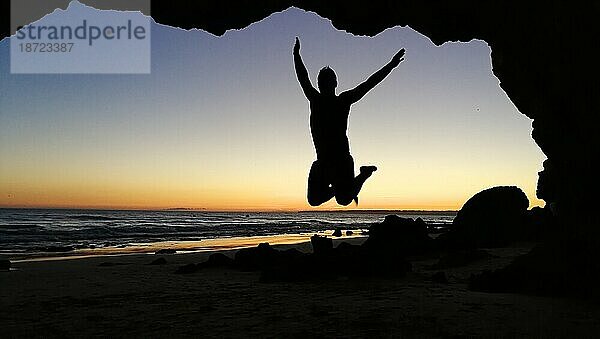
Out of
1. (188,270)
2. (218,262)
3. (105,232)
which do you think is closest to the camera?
(188,270)

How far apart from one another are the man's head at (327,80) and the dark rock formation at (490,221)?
13.8m

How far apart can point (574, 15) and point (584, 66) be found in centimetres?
88

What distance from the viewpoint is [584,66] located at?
287 inches

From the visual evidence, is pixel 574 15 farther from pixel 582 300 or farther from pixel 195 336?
pixel 195 336

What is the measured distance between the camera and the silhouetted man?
21.7 ft

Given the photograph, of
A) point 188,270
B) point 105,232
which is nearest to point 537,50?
point 188,270

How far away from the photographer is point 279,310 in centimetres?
722

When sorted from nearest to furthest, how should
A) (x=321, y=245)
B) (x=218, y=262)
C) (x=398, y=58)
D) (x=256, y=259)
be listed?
(x=398, y=58)
(x=321, y=245)
(x=256, y=259)
(x=218, y=262)

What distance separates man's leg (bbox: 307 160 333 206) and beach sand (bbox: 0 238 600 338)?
1.67 meters

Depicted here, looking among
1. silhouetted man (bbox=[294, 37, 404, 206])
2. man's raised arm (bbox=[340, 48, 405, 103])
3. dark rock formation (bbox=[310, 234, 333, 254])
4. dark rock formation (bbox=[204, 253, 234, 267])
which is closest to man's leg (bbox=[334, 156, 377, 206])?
silhouetted man (bbox=[294, 37, 404, 206])

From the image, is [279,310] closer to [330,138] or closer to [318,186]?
[318,186]

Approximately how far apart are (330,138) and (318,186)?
708 mm

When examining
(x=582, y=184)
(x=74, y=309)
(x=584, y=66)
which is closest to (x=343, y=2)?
(x=584, y=66)

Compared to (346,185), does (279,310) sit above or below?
below
